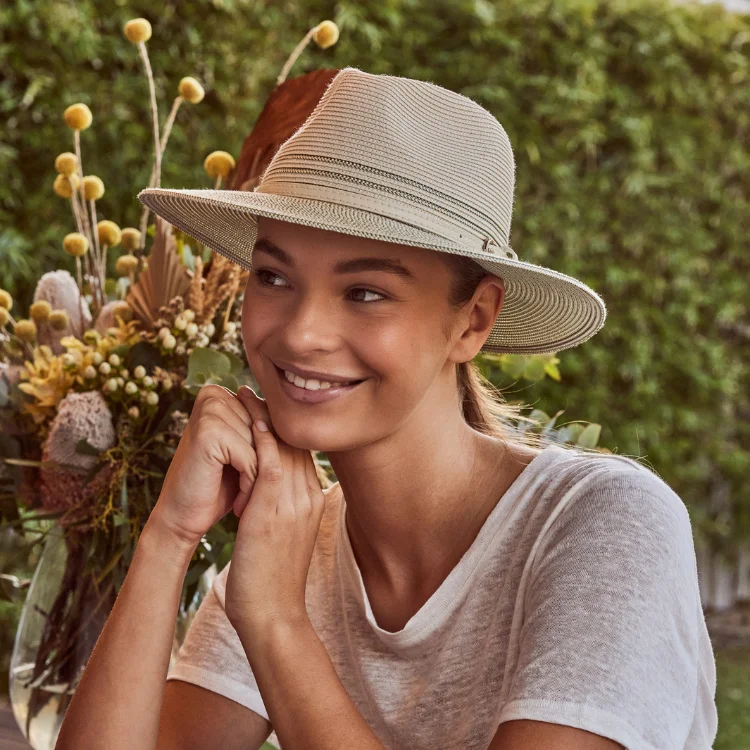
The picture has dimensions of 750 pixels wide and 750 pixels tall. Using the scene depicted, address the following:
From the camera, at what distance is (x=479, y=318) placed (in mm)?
1446

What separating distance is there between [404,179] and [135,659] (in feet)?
2.24

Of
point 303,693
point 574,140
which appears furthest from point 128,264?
point 574,140

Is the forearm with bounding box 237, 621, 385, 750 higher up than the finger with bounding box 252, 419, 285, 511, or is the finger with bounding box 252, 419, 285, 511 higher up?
the finger with bounding box 252, 419, 285, 511

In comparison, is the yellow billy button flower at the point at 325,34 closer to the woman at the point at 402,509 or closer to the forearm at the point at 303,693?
the woman at the point at 402,509

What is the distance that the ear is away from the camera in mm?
1419

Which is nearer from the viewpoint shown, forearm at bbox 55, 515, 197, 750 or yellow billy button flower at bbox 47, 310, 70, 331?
forearm at bbox 55, 515, 197, 750

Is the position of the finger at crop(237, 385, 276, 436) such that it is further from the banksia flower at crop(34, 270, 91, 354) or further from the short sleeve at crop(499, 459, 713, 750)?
the short sleeve at crop(499, 459, 713, 750)

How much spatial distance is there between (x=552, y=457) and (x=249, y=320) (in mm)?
436

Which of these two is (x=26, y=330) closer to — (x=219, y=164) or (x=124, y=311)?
(x=124, y=311)

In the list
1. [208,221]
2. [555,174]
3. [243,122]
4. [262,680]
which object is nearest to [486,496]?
[262,680]

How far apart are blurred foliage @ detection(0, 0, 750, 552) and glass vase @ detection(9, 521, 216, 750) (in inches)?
74.8

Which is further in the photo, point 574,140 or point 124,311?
point 574,140

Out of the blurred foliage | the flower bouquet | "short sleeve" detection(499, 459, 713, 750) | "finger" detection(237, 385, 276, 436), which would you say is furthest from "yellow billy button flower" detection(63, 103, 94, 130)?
the blurred foliage

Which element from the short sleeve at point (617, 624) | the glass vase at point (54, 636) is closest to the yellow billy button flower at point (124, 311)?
the glass vase at point (54, 636)
